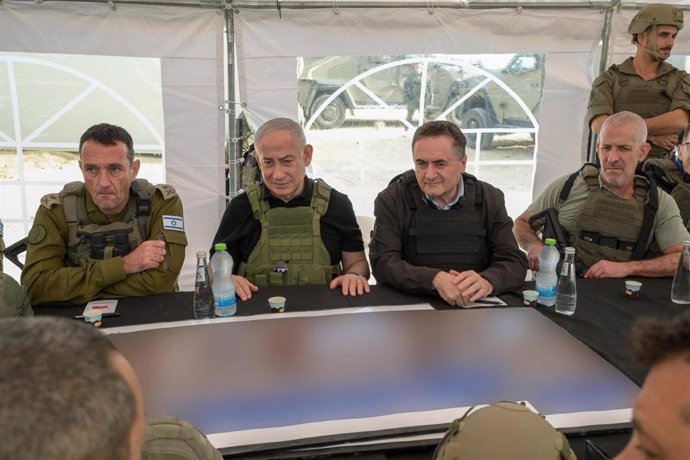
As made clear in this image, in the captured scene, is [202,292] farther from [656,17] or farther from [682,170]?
[656,17]

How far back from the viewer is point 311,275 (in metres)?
2.90

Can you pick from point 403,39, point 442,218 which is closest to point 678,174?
point 442,218

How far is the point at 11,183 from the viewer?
14.3 ft

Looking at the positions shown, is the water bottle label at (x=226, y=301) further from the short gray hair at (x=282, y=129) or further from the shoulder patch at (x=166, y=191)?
the short gray hair at (x=282, y=129)

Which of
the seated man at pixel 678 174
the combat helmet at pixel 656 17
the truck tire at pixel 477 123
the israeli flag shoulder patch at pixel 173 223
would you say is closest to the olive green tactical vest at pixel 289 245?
the israeli flag shoulder patch at pixel 173 223

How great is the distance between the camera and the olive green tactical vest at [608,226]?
3.05 metres

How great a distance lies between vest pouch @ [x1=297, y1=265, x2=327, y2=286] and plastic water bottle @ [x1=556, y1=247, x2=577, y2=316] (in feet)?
3.88

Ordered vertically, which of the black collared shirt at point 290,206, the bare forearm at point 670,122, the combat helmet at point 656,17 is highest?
the combat helmet at point 656,17

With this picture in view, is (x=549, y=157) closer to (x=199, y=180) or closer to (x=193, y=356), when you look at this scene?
(x=199, y=180)

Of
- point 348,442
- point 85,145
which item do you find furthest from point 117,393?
point 85,145

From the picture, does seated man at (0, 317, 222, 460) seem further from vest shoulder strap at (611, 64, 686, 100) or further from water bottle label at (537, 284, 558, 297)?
vest shoulder strap at (611, 64, 686, 100)

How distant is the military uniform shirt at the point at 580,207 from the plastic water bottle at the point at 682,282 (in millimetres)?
614

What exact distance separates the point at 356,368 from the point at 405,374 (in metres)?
0.16

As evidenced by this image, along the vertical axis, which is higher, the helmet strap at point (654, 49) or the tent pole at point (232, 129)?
the helmet strap at point (654, 49)
